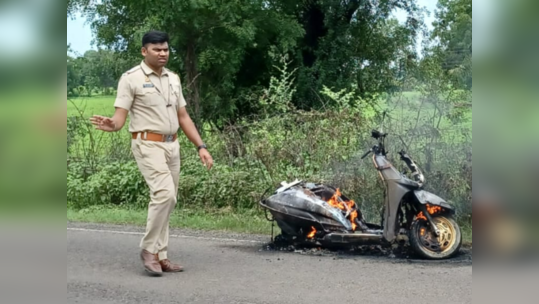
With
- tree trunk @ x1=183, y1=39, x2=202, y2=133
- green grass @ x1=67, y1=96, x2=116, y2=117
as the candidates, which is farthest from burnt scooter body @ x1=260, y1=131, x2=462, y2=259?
tree trunk @ x1=183, y1=39, x2=202, y2=133

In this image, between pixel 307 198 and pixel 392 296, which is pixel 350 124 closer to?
pixel 307 198

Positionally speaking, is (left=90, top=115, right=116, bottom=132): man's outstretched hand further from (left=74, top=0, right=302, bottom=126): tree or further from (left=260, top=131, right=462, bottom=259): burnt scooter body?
(left=74, top=0, right=302, bottom=126): tree

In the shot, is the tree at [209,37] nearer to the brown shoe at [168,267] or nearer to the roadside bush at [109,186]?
the roadside bush at [109,186]

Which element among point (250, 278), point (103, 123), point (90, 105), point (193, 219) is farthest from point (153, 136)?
point (90, 105)

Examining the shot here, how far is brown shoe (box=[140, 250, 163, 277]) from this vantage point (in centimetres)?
434

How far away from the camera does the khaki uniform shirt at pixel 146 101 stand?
417cm

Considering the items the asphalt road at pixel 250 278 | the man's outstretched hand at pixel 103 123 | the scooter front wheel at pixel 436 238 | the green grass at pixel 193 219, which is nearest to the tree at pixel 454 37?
the scooter front wheel at pixel 436 238

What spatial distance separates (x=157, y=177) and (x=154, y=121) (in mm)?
354

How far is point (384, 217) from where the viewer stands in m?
4.82

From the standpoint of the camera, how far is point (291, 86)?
8.19m

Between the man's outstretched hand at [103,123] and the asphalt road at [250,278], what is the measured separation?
0.75 meters
